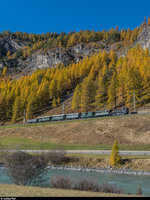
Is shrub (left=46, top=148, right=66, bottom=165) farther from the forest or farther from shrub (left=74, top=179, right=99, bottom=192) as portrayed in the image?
the forest

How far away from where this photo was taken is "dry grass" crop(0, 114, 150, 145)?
40550mm

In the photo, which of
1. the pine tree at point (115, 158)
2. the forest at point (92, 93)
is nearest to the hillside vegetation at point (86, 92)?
the forest at point (92, 93)

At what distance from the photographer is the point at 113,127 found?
4519cm

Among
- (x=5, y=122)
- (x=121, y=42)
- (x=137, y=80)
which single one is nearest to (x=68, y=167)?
(x=137, y=80)

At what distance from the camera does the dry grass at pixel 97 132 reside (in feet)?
133

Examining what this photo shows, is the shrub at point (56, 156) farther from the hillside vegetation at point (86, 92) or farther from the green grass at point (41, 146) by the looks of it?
the hillside vegetation at point (86, 92)

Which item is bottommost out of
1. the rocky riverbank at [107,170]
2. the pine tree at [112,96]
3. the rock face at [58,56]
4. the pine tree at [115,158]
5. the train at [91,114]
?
the rocky riverbank at [107,170]

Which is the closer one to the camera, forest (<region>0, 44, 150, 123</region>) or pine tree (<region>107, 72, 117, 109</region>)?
forest (<region>0, 44, 150, 123</region>)

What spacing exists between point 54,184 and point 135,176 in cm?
1163

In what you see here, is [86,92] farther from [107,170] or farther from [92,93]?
[107,170]

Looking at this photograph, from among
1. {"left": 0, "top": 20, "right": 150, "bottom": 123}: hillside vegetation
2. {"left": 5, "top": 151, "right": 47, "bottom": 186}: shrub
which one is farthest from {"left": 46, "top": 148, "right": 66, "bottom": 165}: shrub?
{"left": 0, "top": 20, "right": 150, "bottom": 123}: hillside vegetation

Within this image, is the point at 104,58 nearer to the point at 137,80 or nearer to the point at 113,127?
the point at 137,80

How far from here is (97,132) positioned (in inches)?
1794

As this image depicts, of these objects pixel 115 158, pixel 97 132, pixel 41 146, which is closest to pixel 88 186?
pixel 115 158
